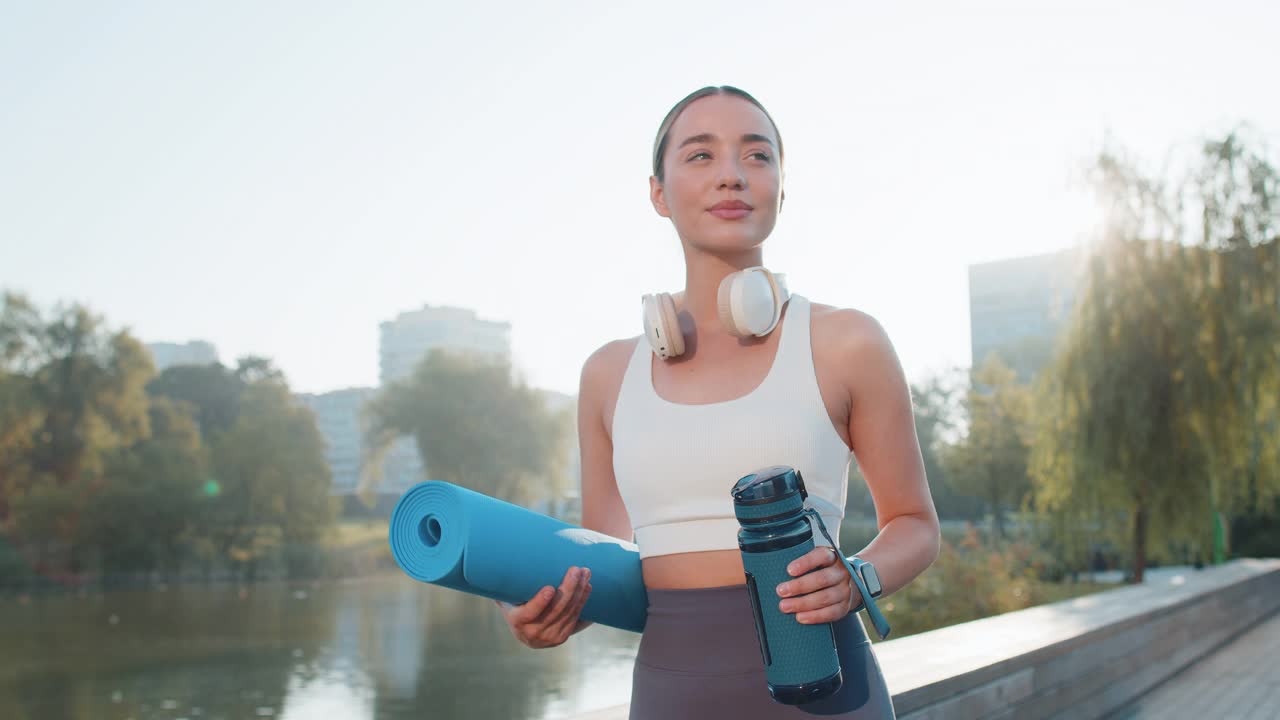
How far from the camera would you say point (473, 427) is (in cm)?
3297

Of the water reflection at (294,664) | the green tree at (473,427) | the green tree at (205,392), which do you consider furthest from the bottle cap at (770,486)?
the green tree at (205,392)

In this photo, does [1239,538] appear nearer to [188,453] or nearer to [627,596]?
[627,596]

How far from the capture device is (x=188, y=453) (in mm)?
33125

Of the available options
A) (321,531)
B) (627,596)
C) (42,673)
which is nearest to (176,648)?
(42,673)

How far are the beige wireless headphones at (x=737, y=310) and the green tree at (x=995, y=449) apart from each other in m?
23.8

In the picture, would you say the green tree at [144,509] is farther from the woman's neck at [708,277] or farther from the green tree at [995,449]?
the woman's neck at [708,277]

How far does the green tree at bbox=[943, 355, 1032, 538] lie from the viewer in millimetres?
24719

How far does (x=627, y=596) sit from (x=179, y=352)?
120688 mm

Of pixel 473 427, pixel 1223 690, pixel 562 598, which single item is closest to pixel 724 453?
pixel 562 598

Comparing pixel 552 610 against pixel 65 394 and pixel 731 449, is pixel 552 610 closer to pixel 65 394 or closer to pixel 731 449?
pixel 731 449

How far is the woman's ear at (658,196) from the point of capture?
→ 151cm

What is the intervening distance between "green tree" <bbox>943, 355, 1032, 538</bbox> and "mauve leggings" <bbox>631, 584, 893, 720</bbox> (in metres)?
23.9

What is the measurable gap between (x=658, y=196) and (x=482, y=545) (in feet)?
2.08

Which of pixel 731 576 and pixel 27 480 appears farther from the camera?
pixel 27 480
